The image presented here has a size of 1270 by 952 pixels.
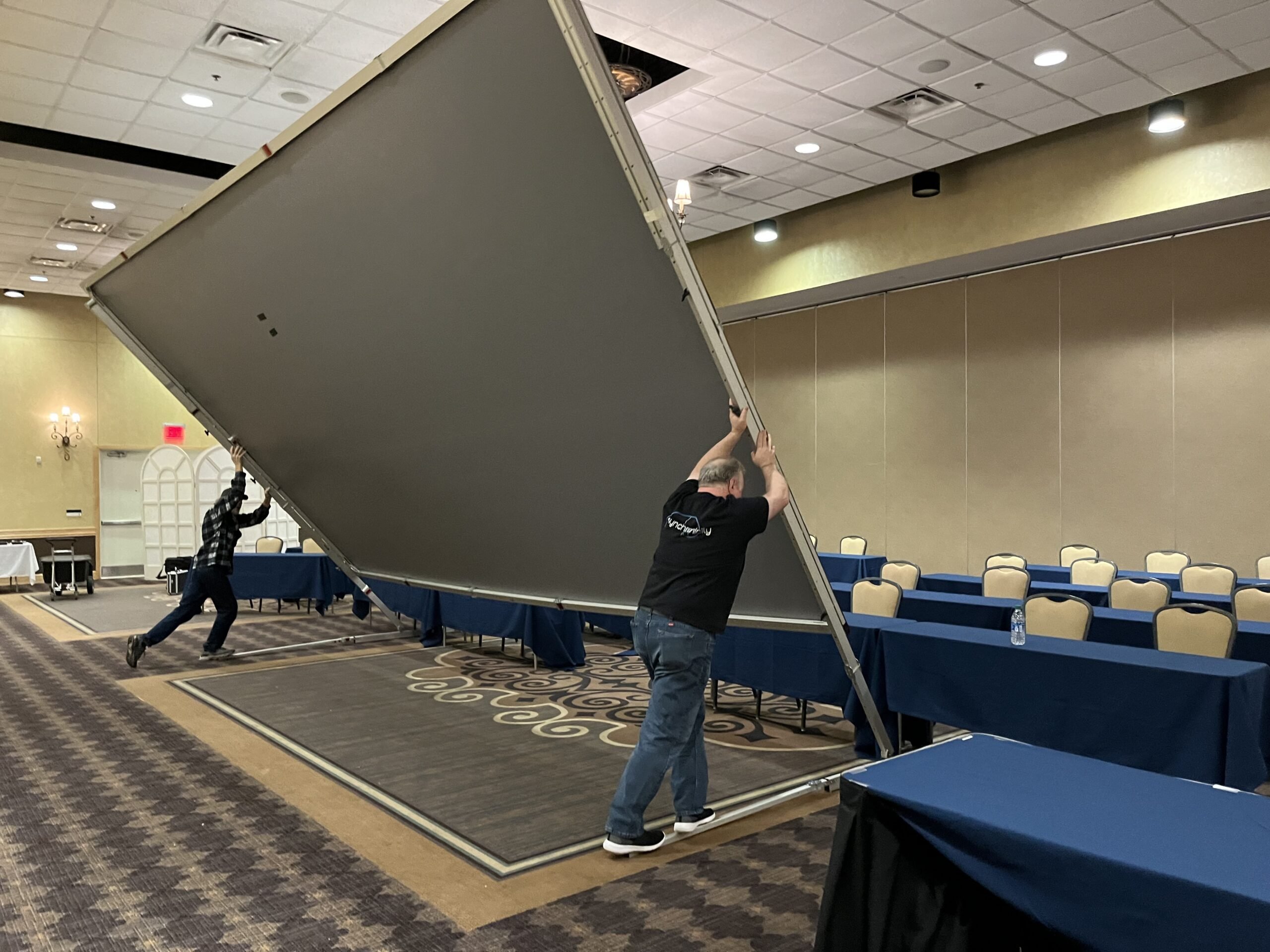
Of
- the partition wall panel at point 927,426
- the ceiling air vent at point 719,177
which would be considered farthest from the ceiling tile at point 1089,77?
the partition wall panel at point 927,426

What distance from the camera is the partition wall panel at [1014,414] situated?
32.9 ft

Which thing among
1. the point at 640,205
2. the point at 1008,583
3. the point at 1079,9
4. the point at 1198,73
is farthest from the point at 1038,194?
the point at 640,205

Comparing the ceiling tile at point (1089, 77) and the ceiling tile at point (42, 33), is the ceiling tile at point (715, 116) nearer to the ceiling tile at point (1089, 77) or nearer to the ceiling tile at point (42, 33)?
the ceiling tile at point (1089, 77)

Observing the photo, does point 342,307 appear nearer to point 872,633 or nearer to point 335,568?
point 872,633

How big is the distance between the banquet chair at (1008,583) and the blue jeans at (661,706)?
13.2 feet

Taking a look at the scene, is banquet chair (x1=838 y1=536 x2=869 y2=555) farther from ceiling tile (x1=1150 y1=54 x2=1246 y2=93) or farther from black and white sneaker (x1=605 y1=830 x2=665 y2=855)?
black and white sneaker (x1=605 y1=830 x2=665 y2=855)

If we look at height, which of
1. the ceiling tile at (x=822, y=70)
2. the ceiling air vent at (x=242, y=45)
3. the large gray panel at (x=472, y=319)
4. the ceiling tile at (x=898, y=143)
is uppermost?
the ceiling tile at (x=898, y=143)

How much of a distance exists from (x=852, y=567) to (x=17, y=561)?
11758 millimetres

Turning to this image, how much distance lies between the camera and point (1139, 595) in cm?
635

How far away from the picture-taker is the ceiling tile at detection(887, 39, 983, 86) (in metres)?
7.01

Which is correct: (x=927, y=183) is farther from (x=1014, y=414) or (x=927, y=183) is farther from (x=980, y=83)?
(x=1014, y=414)

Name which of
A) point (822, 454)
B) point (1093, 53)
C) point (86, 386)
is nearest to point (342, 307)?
point (1093, 53)

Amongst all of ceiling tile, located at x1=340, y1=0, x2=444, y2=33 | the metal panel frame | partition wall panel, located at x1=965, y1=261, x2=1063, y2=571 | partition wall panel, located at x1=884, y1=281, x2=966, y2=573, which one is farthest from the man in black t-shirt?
partition wall panel, located at x1=884, y1=281, x2=966, y2=573

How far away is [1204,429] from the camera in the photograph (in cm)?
887
